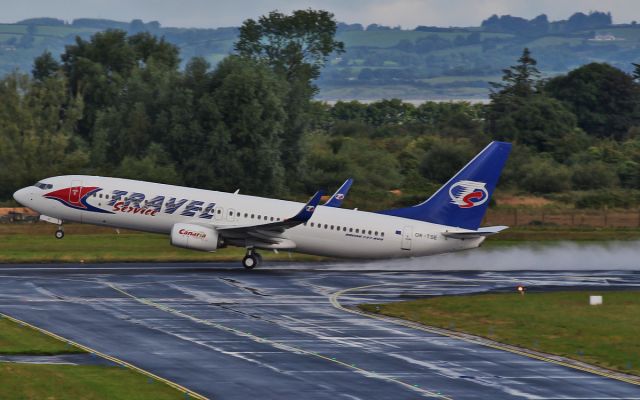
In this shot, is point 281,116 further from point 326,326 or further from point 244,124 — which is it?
point 326,326

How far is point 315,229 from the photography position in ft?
218

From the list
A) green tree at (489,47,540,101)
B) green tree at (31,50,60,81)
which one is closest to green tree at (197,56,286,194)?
green tree at (31,50,60,81)

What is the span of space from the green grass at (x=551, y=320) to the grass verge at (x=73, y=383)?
51.1 feet

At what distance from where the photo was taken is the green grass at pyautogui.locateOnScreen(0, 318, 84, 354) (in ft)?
136

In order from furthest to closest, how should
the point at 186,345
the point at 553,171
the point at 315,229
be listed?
the point at 553,171, the point at 315,229, the point at 186,345

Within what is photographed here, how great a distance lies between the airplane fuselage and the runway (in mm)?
1593

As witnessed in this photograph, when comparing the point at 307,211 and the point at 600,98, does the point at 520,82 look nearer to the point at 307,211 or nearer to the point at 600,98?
the point at 600,98

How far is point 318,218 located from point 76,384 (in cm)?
3175

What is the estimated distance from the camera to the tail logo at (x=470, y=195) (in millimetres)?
66438

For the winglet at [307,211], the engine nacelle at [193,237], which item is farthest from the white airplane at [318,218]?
the winglet at [307,211]

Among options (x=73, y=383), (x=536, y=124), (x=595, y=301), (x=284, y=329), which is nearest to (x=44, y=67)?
(x=536, y=124)

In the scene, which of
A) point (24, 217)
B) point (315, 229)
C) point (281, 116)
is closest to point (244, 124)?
point (281, 116)

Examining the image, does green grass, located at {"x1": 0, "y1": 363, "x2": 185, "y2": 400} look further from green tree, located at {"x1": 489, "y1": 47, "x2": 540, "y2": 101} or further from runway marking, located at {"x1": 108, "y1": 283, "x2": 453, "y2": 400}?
green tree, located at {"x1": 489, "y1": 47, "x2": 540, "y2": 101}

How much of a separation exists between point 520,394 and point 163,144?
3253 inches
